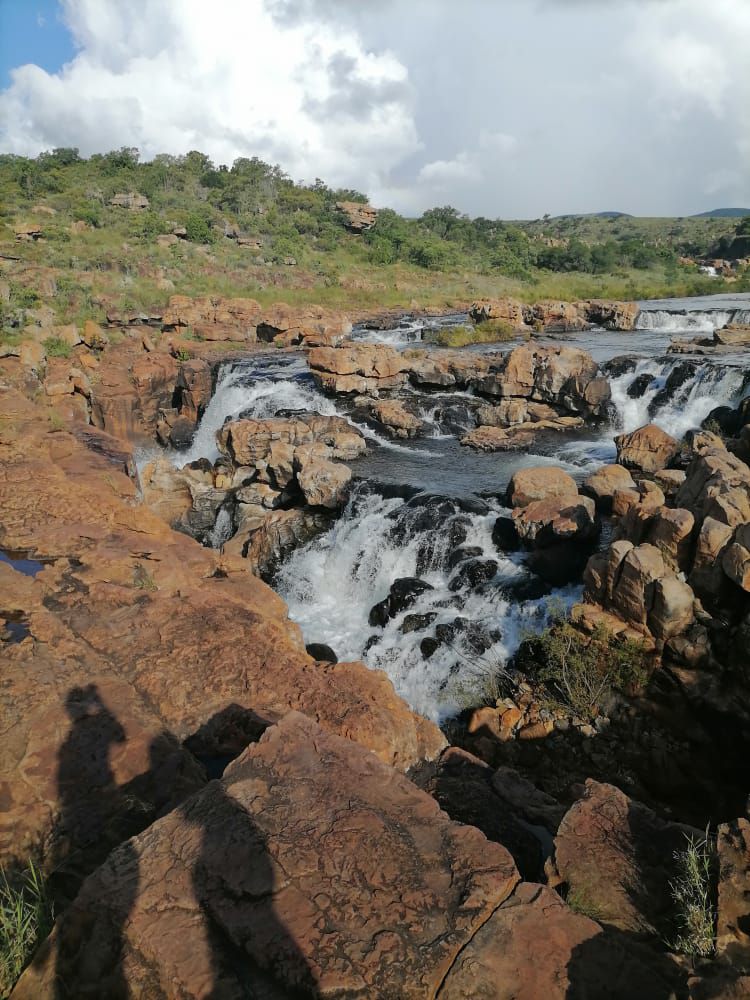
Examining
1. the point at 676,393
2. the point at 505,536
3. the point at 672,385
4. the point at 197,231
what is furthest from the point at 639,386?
the point at 197,231

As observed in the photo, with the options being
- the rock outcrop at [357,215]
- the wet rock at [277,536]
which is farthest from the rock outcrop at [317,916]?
the rock outcrop at [357,215]

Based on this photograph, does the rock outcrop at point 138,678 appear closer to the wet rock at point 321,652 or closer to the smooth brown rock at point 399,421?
the wet rock at point 321,652

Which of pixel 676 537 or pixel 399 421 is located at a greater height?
pixel 399 421

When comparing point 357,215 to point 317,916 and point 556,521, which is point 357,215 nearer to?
point 556,521

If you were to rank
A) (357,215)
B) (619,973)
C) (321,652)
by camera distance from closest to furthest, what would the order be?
(619,973)
(321,652)
(357,215)

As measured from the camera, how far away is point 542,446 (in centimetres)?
1517

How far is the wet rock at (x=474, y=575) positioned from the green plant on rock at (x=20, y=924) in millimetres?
7806

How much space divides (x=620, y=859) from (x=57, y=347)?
22164 mm

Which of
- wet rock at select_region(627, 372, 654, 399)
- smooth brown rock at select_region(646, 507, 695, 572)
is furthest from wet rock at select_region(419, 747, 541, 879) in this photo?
wet rock at select_region(627, 372, 654, 399)

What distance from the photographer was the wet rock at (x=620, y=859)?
3135 mm

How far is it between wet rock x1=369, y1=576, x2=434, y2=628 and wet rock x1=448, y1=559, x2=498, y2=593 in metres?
0.45

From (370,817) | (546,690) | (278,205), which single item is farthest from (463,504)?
(278,205)

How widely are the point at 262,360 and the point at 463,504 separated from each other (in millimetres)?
13485

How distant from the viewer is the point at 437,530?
36.6 ft
